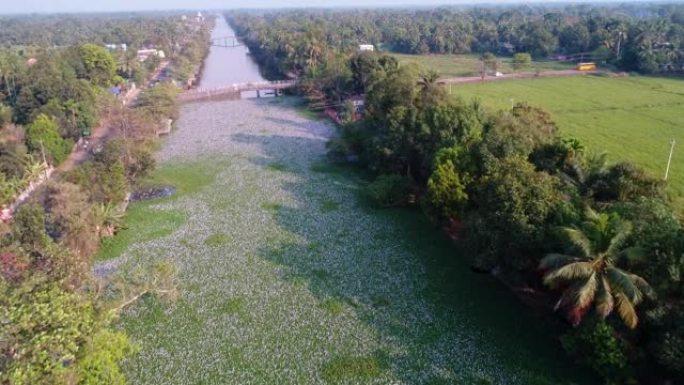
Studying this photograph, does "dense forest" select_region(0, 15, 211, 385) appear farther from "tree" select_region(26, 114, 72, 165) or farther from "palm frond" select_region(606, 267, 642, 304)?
"palm frond" select_region(606, 267, 642, 304)

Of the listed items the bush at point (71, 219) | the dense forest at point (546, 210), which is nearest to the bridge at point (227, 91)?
the dense forest at point (546, 210)

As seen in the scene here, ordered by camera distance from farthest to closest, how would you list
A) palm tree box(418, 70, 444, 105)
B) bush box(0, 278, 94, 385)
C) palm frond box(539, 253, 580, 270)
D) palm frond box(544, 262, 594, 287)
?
palm tree box(418, 70, 444, 105) < palm frond box(539, 253, 580, 270) < palm frond box(544, 262, 594, 287) < bush box(0, 278, 94, 385)

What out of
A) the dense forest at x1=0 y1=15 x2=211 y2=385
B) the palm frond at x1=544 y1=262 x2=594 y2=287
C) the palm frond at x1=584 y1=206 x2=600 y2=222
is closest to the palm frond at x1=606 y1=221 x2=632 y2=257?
the palm frond at x1=584 y1=206 x2=600 y2=222

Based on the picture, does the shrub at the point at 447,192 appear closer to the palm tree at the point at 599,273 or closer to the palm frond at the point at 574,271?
the palm tree at the point at 599,273

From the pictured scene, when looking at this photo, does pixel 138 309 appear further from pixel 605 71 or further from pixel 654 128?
pixel 605 71

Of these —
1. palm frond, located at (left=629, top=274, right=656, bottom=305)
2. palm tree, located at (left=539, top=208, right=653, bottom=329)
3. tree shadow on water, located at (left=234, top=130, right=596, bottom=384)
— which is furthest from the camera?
tree shadow on water, located at (left=234, top=130, right=596, bottom=384)

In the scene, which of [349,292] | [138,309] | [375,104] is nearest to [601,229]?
[349,292]

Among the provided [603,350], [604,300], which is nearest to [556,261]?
[604,300]
